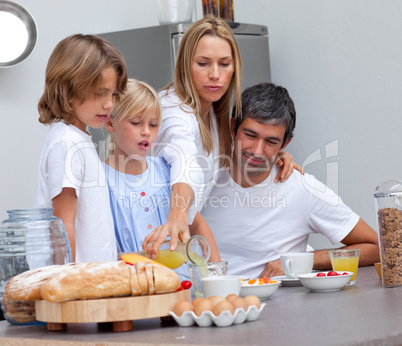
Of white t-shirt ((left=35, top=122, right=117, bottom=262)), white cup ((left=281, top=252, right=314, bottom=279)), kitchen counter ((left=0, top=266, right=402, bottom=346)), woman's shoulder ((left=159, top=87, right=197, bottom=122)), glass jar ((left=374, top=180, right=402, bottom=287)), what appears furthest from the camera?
woman's shoulder ((left=159, top=87, right=197, bottom=122))

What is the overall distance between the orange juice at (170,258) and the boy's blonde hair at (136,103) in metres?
0.67

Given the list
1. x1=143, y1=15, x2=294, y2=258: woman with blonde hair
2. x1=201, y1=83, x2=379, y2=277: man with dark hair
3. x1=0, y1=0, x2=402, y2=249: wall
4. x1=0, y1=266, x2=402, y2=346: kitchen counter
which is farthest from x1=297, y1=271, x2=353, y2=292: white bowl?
x1=0, y1=0, x2=402, y2=249: wall

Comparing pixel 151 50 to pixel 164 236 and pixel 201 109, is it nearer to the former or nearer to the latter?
pixel 201 109

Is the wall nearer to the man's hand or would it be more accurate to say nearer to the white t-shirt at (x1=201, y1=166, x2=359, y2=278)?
the white t-shirt at (x1=201, y1=166, x2=359, y2=278)

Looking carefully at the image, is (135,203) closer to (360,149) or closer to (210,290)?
(210,290)

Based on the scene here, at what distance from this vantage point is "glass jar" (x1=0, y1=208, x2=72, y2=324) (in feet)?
3.79

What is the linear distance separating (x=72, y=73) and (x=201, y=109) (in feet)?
1.84

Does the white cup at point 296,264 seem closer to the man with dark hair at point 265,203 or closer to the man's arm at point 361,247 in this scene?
the man's arm at point 361,247

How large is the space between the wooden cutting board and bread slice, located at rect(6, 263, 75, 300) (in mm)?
33

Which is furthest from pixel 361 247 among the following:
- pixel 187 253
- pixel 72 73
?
pixel 72 73

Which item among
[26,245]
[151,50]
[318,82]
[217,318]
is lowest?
[217,318]

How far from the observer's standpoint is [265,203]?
2188 mm

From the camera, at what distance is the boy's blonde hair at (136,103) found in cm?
189

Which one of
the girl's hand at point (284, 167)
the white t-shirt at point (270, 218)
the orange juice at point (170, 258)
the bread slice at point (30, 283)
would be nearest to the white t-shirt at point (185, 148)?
the white t-shirt at point (270, 218)
